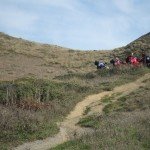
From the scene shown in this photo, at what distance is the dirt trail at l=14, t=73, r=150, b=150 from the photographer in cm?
2138

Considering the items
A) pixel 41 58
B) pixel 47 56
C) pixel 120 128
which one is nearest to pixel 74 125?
pixel 120 128

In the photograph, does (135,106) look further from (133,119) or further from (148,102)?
(133,119)

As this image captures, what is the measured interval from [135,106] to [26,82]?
8.91 m

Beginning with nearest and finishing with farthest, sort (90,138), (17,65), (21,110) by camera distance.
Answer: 1. (90,138)
2. (21,110)
3. (17,65)

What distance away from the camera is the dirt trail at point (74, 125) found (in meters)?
21.4

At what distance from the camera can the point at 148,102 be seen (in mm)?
28953

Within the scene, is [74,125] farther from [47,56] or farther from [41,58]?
[47,56]

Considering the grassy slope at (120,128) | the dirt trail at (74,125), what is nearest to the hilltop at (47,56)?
the dirt trail at (74,125)

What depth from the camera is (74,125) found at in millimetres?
25484

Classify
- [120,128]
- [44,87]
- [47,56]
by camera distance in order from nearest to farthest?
[120,128]
[44,87]
[47,56]

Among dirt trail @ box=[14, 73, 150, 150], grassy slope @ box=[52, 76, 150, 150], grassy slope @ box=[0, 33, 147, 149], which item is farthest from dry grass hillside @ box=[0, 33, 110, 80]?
grassy slope @ box=[52, 76, 150, 150]

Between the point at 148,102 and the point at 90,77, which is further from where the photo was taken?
the point at 90,77

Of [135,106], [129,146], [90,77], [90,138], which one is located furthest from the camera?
[90,77]

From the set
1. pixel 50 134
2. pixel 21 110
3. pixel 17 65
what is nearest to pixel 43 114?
pixel 21 110
